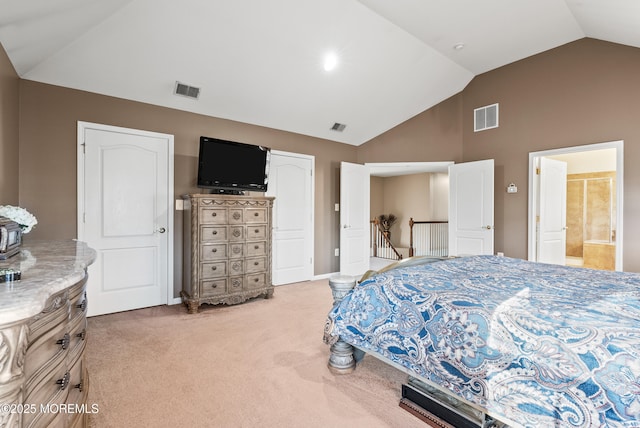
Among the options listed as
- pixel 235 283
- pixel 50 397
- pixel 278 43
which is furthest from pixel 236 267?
pixel 50 397

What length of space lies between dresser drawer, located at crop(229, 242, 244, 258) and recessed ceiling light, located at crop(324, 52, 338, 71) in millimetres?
2461

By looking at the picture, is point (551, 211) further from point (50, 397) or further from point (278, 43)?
point (50, 397)

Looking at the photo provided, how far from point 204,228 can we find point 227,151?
102 centimetres

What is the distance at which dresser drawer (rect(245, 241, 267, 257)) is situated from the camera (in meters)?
4.07

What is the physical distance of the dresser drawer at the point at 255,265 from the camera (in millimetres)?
4047

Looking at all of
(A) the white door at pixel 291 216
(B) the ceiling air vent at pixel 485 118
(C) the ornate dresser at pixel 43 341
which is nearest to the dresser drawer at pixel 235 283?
(A) the white door at pixel 291 216

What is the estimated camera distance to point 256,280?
13.5 feet

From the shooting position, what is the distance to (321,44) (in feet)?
11.7

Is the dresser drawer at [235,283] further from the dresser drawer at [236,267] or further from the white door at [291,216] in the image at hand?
the white door at [291,216]

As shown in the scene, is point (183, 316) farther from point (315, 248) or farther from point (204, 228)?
point (315, 248)

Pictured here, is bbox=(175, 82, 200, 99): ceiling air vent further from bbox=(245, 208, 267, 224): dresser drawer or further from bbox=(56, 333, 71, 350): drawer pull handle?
bbox=(56, 333, 71, 350): drawer pull handle

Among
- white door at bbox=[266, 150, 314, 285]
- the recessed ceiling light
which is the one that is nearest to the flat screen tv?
→ white door at bbox=[266, 150, 314, 285]

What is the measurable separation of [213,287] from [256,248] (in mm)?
713

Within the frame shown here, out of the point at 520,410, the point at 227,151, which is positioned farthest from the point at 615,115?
the point at 227,151
